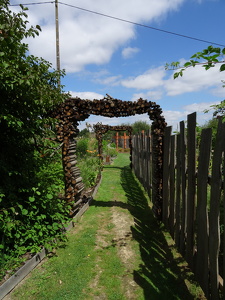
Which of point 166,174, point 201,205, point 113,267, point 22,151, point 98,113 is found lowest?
point 113,267

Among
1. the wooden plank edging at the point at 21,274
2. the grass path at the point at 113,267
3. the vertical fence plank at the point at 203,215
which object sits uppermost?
the vertical fence plank at the point at 203,215

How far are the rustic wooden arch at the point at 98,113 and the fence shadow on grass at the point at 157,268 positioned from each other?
0.61 m

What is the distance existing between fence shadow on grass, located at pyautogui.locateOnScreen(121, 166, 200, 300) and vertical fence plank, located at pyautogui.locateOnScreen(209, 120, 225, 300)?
0.68 metres

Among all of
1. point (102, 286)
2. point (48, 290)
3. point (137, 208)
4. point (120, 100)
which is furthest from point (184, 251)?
point (120, 100)

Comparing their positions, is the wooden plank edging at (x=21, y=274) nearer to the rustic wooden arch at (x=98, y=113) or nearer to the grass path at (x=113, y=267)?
the grass path at (x=113, y=267)

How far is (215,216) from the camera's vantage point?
2.28 m

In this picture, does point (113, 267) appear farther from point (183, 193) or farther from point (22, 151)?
point (22, 151)

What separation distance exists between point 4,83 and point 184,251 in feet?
11.8

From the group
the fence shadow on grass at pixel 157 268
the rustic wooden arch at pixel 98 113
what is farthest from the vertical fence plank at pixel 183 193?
the rustic wooden arch at pixel 98 113

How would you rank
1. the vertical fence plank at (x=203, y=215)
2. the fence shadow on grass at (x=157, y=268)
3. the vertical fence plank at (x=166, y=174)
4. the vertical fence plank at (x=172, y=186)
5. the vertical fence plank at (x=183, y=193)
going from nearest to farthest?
the vertical fence plank at (x=203, y=215) → the fence shadow on grass at (x=157, y=268) → the vertical fence plank at (x=183, y=193) → the vertical fence plank at (x=172, y=186) → the vertical fence plank at (x=166, y=174)

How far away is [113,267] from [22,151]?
254 centimetres

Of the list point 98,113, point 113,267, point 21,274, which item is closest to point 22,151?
point 21,274

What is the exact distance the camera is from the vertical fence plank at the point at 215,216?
2191 millimetres

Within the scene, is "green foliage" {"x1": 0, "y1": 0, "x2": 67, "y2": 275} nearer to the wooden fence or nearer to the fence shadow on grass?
the fence shadow on grass
